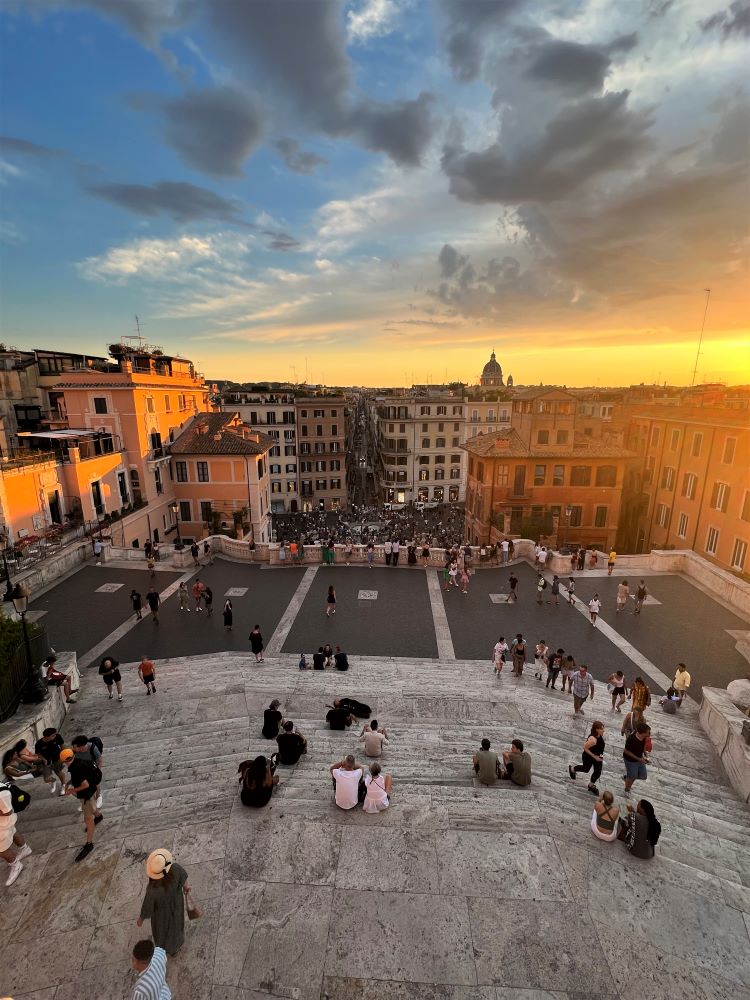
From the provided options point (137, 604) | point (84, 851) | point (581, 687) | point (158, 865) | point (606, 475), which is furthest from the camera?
point (606, 475)

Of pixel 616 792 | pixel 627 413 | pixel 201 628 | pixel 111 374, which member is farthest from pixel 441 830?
pixel 627 413

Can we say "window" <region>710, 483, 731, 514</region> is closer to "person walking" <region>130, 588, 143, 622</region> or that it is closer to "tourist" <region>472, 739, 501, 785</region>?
"tourist" <region>472, 739, 501, 785</region>

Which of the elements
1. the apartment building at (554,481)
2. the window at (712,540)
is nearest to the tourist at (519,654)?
the apartment building at (554,481)

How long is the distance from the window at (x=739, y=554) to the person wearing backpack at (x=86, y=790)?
1338 inches

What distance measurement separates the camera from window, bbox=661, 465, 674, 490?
36.7 m

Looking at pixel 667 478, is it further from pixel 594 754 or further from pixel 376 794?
pixel 376 794

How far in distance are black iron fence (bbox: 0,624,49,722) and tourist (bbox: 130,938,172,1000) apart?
7285 mm

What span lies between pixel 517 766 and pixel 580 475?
→ 2963 cm

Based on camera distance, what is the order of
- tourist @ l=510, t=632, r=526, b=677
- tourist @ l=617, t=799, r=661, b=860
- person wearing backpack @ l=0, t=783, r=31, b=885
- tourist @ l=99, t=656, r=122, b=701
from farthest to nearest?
1. tourist @ l=510, t=632, r=526, b=677
2. tourist @ l=99, t=656, r=122, b=701
3. tourist @ l=617, t=799, r=661, b=860
4. person wearing backpack @ l=0, t=783, r=31, b=885

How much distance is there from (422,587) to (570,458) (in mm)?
18917

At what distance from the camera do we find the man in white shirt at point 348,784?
8070mm

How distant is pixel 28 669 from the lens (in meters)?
10.6

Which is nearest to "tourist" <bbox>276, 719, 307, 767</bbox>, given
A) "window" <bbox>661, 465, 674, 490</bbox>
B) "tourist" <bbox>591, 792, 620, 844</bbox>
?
"tourist" <bbox>591, 792, 620, 844</bbox>

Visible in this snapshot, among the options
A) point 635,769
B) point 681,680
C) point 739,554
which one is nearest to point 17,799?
point 635,769
